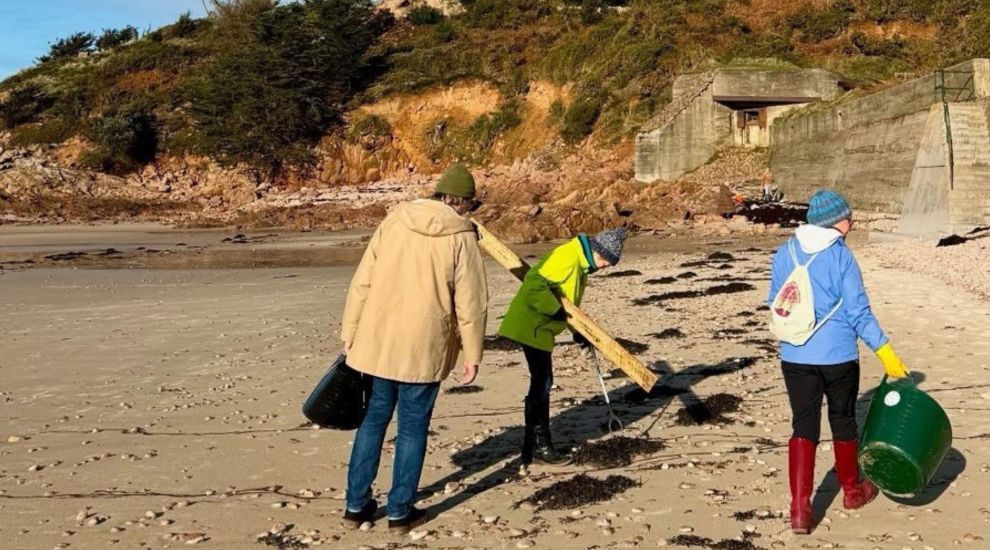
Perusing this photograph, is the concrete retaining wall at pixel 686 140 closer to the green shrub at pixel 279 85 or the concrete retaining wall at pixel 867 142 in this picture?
the concrete retaining wall at pixel 867 142

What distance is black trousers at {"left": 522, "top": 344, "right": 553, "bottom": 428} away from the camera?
18.6 feet

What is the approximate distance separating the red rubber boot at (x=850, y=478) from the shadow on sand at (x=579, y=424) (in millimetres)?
2035

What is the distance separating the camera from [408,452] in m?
4.59

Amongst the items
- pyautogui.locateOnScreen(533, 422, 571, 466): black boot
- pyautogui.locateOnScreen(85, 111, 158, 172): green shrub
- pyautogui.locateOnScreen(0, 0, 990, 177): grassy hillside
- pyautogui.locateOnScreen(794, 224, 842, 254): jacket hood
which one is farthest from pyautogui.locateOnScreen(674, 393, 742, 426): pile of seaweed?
pyautogui.locateOnScreen(85, 111, 158, 172): green shrub

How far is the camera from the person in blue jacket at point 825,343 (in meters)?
4.23

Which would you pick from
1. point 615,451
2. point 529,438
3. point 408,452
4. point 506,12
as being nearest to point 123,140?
point 506,12

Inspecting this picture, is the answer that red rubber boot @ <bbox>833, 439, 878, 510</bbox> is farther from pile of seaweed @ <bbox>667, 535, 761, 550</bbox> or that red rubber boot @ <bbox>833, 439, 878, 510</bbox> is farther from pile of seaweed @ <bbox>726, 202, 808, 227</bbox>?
pile of seaweed @ <bbox>726, 202, 808, 227</bbox>

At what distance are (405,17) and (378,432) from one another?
64.8m

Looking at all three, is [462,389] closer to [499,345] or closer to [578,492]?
[499,345]

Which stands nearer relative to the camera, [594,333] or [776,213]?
[594,333]

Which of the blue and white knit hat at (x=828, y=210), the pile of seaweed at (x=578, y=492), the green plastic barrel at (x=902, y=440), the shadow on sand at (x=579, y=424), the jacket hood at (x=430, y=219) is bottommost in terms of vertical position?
the shadow on sand at (x=579, y=424)

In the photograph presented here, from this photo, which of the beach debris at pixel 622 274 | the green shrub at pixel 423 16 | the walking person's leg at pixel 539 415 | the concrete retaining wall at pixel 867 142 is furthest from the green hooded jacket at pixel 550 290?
the green shrub at pixel 423 16

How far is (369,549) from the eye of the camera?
174 inches

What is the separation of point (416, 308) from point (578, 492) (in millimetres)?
1611
